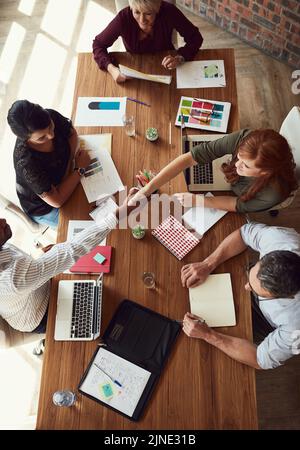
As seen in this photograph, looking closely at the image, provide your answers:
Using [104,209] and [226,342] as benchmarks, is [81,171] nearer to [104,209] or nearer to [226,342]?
[104,209]

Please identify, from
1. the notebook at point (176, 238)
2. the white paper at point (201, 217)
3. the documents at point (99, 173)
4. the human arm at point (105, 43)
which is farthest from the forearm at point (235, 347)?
the human arm at point (105, 43)

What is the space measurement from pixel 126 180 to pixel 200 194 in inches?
16.0

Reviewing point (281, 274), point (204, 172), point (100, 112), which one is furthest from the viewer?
point (100, 112)

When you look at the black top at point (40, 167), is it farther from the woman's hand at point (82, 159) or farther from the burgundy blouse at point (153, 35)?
the burgundy blouse at point (153, 35)

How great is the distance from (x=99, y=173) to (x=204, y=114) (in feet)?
2.28

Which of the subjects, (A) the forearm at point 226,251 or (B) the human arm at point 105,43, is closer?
(A) the forearm at point 226,251

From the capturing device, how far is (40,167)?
197 centimetres

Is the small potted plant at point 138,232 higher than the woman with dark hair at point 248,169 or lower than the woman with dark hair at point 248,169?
lower

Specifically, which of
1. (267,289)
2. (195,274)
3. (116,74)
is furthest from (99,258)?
(116,74)

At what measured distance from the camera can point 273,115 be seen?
314 cm

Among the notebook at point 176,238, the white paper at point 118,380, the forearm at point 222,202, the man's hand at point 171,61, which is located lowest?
the white paper at point 118,380

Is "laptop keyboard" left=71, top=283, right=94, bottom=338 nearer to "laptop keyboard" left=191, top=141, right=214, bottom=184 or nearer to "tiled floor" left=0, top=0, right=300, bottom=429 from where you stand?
"laptop keyboard" left=191, top=141, right=214, bottom=184

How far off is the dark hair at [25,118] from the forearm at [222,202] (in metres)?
0.91

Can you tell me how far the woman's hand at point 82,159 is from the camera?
6.70 feet
